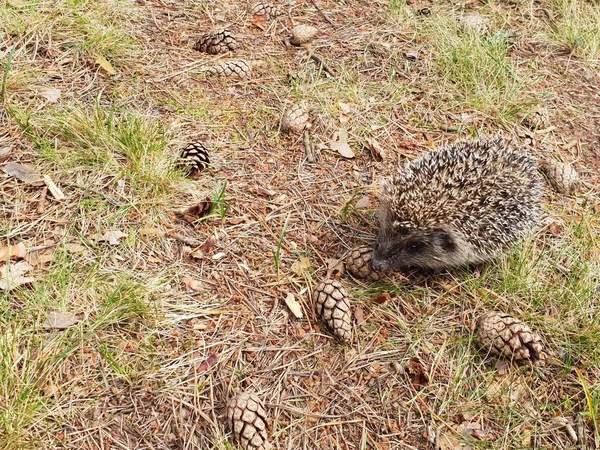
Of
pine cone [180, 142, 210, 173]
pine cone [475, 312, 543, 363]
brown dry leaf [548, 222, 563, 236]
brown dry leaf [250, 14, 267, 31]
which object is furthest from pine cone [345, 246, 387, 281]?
brown dry leaf [250, 14, 267, 31]

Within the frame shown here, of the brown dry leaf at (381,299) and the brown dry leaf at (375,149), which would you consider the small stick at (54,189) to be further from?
the brown dry leaf at (375,149)

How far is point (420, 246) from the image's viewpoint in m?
3.61

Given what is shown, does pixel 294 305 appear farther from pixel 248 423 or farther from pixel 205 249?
pixel 248 423

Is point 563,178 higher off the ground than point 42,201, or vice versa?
point 563,178

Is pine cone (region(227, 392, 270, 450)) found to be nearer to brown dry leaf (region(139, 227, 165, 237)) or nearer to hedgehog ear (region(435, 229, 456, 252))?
brown dry leaf (region(139, 227, 165, 237))

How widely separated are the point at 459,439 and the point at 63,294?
2.31 metres

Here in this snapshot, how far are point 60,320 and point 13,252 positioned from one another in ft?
1.95

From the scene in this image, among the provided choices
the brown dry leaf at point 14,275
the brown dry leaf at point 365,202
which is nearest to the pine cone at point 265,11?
the brown dry leaf at point 365,202

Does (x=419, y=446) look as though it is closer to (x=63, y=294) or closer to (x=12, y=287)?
(x=63, y=294)

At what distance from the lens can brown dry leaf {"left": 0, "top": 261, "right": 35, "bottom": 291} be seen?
2.92 metres

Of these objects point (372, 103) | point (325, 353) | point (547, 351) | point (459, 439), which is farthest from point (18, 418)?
point (372, 103)

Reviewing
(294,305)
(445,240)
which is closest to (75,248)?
(294,305)

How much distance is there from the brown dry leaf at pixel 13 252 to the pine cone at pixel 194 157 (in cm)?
119

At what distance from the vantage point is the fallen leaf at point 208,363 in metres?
2.92
